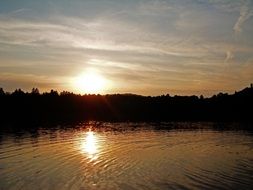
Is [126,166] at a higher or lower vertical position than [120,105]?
lower

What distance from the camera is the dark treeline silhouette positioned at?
12456 centimetres

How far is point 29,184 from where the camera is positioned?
20359 mm

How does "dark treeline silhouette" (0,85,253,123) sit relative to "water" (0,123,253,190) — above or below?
above

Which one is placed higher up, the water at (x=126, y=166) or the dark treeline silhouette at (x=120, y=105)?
the dark treeline silhouette at (x=120, y=105)

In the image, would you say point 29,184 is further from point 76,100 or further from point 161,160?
point 76,100

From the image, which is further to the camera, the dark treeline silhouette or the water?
the dark treeline silhouette

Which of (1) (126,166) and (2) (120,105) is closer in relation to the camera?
(1) (126,166)

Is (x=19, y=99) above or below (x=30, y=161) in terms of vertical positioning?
above

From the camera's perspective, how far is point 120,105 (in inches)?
5881

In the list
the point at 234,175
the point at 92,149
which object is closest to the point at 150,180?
the point at 234,175

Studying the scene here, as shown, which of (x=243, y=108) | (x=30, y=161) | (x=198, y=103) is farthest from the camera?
(x=198, y=103)

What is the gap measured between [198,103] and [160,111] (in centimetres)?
1751

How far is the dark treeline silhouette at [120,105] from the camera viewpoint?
12456cm

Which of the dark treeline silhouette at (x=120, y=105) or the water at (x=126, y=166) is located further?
the dark treeline silhouette at (x=120, y=105)
